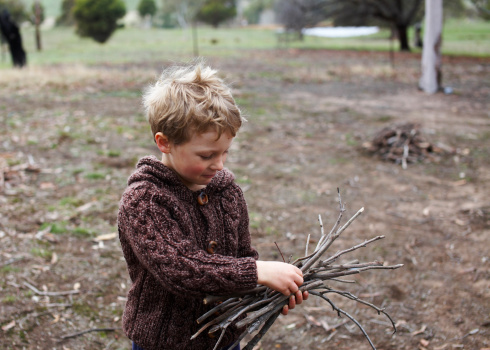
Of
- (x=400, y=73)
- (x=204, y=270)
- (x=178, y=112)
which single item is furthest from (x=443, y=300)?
(x=400, y=73)

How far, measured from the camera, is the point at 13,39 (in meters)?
14.7

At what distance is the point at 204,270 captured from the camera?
145cm

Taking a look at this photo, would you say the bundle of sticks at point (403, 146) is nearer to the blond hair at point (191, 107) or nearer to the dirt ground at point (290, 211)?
the dirt ground at point (290, 211)

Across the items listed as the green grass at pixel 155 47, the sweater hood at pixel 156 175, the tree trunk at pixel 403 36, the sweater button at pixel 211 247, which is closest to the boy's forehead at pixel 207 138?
the sweater hood at pixel 156 175

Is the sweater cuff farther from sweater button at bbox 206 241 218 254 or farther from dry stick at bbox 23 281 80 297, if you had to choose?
dry stick at bbox 23 281 80 297

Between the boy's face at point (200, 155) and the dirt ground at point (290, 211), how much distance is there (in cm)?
169

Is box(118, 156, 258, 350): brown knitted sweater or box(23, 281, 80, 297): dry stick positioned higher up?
box(118, 156, 258, 350): brown knitted sweater

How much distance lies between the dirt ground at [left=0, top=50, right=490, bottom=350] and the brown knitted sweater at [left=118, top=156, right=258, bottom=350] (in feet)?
4.24

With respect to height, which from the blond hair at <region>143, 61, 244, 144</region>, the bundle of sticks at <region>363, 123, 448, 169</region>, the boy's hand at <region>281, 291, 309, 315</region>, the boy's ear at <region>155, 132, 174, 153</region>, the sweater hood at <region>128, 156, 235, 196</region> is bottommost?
the bundle of sticks at <region>363, 123, 448, 169</region>

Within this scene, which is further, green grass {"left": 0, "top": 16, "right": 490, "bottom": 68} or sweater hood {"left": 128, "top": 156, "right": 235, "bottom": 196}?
green grass {"left": 0, "top": 16, "right": 490, "bottom": 68}

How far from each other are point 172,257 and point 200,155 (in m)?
0.35

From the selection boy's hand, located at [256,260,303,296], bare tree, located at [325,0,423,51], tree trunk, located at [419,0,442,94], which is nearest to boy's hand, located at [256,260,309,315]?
boy's hand, located at [256,260,303,296]

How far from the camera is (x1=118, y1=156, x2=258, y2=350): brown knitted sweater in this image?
1.45 m

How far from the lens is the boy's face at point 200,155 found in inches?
59.0
